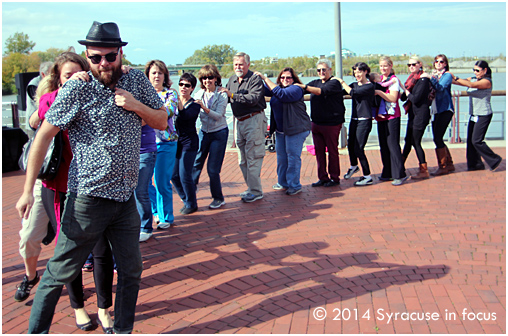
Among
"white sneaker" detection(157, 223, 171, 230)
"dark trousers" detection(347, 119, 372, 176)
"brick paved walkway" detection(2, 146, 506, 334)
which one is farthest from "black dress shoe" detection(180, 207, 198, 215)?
"dark trousers" detection(347, 119, 372, 176)

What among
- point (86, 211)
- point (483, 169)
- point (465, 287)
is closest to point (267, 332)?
point (86, 211)

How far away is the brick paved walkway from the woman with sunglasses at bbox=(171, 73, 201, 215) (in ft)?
1.65

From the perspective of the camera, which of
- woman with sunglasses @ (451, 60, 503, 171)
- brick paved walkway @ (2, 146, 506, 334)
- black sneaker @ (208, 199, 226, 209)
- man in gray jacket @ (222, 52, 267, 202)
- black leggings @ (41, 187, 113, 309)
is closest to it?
black leggings @ (41, 187, 113, 309)

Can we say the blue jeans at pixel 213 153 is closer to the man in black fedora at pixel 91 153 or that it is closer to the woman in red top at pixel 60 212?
the woman in red top at pixel 60 212

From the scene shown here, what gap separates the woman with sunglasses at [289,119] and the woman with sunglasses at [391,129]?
135 cm

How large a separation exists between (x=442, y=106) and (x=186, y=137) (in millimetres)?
4530

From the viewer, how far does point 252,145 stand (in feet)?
23.4

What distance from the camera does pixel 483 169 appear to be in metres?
8.75

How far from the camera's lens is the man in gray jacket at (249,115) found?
22.5ft

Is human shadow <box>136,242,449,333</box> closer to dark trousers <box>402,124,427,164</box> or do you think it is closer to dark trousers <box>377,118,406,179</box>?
dark trousers <box>377,118,406,179</box>

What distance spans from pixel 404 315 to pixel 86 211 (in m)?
2.40

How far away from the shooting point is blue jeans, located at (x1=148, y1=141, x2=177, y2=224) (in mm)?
6023

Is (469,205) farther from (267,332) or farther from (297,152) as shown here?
(267,332)

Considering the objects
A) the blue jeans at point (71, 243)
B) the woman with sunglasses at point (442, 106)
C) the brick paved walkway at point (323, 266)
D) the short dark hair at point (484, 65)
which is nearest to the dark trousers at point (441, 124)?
the woman with sunglasses at point (442, 106)
